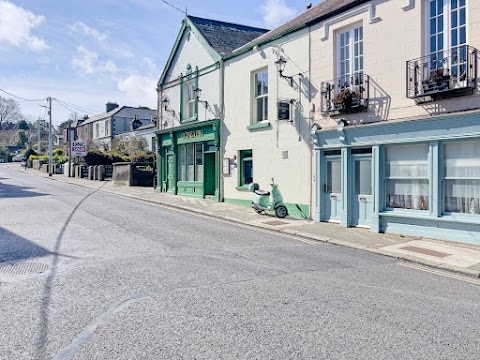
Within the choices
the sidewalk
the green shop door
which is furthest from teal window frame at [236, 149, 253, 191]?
the green shop door

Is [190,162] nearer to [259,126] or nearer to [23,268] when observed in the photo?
[259,126]

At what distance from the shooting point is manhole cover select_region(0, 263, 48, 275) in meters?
6.46

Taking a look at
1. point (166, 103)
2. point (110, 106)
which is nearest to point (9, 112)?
point (110, 106)

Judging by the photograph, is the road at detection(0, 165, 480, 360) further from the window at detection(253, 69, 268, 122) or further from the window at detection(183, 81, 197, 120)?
the window at detection(183, 81, 197, 120)

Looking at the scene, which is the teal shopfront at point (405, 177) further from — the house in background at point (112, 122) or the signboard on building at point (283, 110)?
the house in background at point (112, 122)

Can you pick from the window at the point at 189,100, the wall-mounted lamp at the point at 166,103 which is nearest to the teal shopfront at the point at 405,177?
the window at the point at 189,100

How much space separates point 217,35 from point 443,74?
13264 millimetres

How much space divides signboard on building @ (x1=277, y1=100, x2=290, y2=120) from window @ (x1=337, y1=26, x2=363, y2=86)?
2.18m

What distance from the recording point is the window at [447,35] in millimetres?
9825

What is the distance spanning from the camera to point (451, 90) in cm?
967

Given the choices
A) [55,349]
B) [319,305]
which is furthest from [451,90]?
[55,349]

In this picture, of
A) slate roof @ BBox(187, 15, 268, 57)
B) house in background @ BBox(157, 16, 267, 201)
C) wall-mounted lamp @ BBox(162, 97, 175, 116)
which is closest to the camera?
house in background @ BBox(157, 16, 267, 201)

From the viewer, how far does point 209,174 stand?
66.5 feet

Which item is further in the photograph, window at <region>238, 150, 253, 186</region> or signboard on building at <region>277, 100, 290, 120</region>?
window at <region>238, 150, 253, 186</region>
